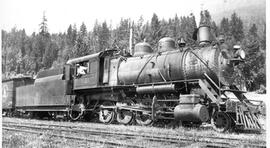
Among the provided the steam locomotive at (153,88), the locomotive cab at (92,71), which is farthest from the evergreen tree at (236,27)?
the locomotive cab at (92,71)

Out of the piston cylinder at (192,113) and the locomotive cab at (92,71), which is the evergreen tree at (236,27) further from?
the locomotive cab at (92,71)

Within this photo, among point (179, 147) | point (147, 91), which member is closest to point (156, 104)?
point (147, 91)

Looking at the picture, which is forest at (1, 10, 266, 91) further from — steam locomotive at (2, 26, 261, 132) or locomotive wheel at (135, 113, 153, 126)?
locomotive wheel at (135, 113, 153, 126)

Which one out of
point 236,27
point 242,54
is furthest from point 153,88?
point 236,27

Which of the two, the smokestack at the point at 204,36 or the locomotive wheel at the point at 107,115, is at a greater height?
the smokestack at the point at 204,36

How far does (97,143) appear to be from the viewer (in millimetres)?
4918

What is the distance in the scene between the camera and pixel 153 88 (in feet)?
23.9

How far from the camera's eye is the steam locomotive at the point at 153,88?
20.4 feet

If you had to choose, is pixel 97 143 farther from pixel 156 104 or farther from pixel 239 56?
pixel 239 56

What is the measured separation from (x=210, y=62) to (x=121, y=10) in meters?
2.29

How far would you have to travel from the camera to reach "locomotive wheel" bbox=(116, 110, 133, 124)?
26.1 ft

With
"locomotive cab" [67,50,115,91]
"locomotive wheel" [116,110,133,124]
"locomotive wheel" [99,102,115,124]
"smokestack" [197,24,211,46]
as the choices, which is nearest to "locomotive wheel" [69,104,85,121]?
"locomotive cab" [67,50,115,91]

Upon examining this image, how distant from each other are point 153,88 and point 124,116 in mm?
1468

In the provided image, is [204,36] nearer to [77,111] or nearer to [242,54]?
[242,54]
